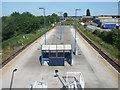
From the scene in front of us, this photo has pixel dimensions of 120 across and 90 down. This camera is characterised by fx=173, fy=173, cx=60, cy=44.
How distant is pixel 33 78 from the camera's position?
14234 millimetres

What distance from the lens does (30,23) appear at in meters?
53.1

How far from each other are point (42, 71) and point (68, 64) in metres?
3.28

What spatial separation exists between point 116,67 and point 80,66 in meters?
3.48

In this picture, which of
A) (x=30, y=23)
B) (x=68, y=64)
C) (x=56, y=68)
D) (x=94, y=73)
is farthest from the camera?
(x=30, y=23)

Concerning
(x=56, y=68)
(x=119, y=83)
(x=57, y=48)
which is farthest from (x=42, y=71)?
(x=119, y=83)

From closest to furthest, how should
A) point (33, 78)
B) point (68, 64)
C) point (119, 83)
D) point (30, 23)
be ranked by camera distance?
point (119, 83)
point (33, 78)
point (68, 64)
point (30, 23)

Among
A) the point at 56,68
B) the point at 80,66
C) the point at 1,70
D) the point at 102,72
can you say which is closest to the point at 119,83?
the point at 102,72

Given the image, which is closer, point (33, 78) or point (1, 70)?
point (33, 78)

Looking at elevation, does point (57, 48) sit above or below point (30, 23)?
below

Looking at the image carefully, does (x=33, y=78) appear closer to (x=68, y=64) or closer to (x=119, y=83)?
(x=68, y=64)

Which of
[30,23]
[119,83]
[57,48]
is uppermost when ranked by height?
[30,23]

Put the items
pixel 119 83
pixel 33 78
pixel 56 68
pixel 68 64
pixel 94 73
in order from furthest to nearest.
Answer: pixel 68 64 → pixel 56 68 → pixel 94 73 → pixel 33 78 → pixel 119 83

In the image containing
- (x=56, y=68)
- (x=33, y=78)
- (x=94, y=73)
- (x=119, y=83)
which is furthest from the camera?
(x=56, y=68)

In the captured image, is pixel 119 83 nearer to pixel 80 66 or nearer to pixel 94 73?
pixel 94 73
